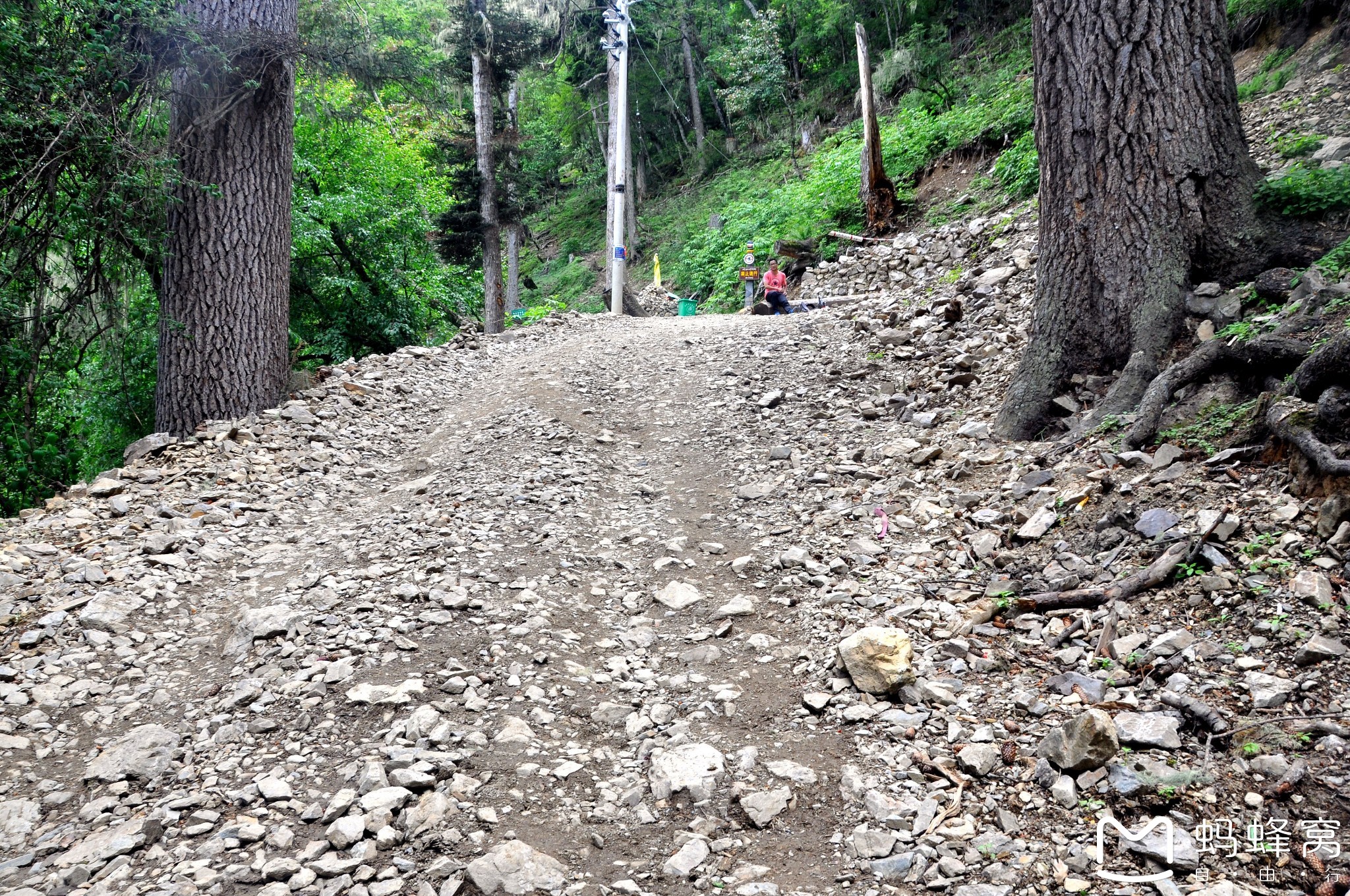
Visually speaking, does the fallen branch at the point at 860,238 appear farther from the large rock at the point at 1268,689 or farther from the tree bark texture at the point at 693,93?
the tree bark texture at the point at 693,93

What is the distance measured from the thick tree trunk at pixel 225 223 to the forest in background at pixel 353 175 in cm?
20

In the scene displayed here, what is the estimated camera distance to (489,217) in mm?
16969

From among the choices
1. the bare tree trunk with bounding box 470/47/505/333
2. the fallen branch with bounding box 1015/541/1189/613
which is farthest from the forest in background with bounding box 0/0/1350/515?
the fallen branch with bounding box 1015/541/1189/613

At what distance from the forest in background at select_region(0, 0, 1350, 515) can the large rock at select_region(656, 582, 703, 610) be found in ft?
13.7

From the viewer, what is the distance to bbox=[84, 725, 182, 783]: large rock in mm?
3102

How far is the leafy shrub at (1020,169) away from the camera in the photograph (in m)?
9.49

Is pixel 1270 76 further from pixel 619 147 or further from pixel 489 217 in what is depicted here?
pixel 489 217

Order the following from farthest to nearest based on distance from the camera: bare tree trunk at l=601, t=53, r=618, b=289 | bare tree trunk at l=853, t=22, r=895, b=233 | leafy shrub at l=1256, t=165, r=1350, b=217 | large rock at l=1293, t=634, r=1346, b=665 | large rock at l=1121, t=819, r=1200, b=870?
bare tree trunk at l=601, t=53, r=618, b=289, bare tree trunk at l=853, t=22, r=895, b=233, leafy shrub at l=1256, t=165, r=1350, b=217, large rock at l=1293, t=634, r=1346, b=665, large rock at l=1121, t=819, r=1200, b=870

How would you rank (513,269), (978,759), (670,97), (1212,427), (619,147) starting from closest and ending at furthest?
(978,759) < (1212,427) < (619,147) < (513,269) < (670,97)

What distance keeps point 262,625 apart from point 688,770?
7.98ft

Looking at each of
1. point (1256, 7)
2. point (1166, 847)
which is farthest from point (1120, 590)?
point (1256, 7)

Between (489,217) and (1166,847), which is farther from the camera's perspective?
(489,217)

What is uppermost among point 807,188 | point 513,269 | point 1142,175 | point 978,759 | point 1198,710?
point 807,188

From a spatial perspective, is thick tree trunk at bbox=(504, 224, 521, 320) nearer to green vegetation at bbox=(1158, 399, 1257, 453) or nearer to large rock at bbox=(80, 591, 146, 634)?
large rock at bbox=(80, 591, 146, 634)
